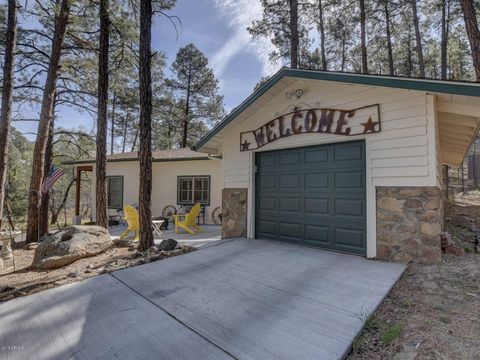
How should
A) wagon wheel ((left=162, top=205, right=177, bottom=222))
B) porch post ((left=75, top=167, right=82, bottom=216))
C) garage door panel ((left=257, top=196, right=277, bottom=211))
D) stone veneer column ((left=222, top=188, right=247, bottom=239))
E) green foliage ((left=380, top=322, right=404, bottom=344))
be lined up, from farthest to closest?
porch post ((left=75, top=167, right=82, bottom=216)) < wagon wheel ((left=162, top=205, right=177, bottom=222)) < stone veneer column ((left=222, top=188, right=247, bottom=239)) < garage door panel ((left=257, top=196, right=277, bottom=211)) < green foliage ((left=380, top=322, right=404, bottom=344))

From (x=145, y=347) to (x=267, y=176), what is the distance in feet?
14.1

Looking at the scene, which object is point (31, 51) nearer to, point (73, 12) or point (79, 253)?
point (73, 12)

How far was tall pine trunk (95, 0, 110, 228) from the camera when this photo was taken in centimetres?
703

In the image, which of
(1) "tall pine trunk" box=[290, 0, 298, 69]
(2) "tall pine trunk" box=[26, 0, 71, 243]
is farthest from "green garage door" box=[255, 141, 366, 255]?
(2) "tall pine trunk" box=[26, 0, 71, 243]

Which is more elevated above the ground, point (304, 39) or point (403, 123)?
point (304, 39)

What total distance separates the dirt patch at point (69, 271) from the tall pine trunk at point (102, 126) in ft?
5.56

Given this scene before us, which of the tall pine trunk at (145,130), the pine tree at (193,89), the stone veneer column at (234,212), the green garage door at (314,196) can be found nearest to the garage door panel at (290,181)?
the green garage door at (314,196)

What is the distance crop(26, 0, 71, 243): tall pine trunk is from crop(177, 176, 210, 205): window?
4.92 metres

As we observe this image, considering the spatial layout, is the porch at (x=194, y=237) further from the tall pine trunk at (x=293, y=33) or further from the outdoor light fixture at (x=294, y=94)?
the tall pine trunk at (x=293, y=33)

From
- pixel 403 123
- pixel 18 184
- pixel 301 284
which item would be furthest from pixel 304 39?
pixel 18 184

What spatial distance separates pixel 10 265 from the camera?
5469mm

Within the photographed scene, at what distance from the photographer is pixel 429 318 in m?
2.60

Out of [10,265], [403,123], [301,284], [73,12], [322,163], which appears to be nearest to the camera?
[301,284]

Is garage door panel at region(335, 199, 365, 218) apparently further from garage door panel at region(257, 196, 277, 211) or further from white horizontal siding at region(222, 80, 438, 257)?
garage door panel at region(257, 196, 277, 211)
